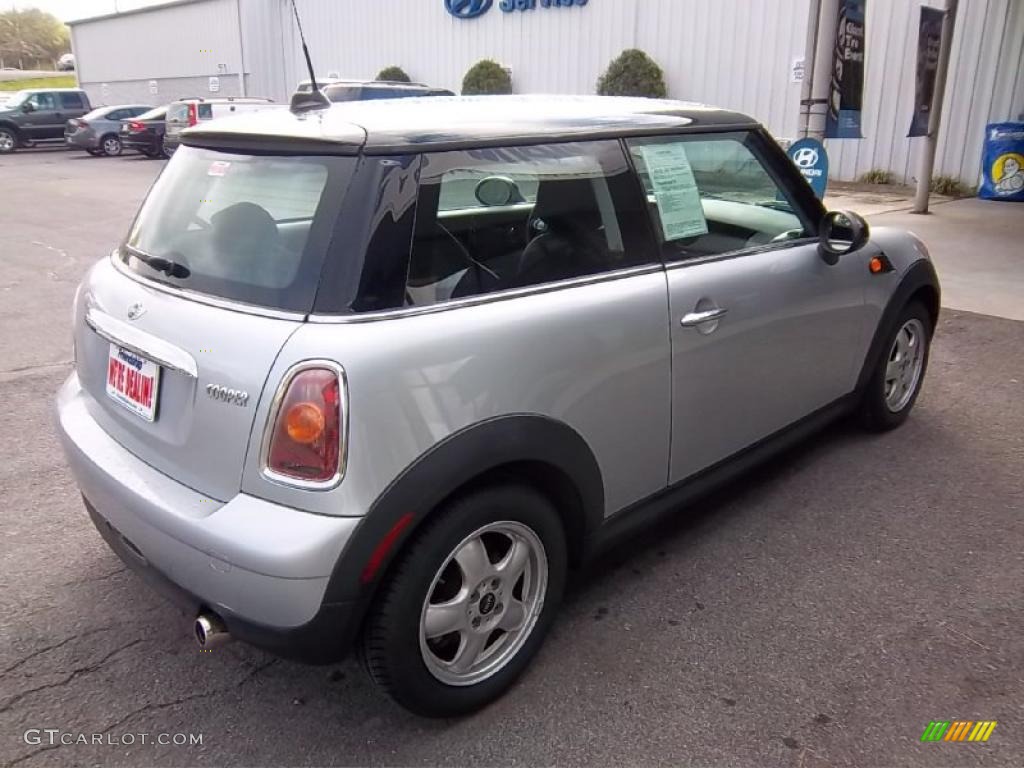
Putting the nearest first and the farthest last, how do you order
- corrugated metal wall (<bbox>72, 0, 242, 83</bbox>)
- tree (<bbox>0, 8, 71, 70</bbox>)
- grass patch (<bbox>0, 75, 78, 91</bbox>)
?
corrugated metal wall (<bbox>72, 0, 242, 83</bbox>) < grass patch (<bbox>0, 75, 78, 91</bbox>) < tree (<bbox>0, 8, 71, 70</bbox>)

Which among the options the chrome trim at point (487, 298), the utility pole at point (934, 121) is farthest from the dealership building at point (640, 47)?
the chrome trim at point (487, 298)

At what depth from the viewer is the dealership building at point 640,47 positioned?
1266 cm

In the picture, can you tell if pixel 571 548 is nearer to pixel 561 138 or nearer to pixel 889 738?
pixel 889 738

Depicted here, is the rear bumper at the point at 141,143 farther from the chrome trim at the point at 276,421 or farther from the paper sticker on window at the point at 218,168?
the chrome trim at the point at 276,421

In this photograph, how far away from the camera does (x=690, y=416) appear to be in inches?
111

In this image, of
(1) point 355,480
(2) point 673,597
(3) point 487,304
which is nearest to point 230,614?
(1) point 355,480

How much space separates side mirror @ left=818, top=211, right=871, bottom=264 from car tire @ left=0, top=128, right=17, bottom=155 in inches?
1114

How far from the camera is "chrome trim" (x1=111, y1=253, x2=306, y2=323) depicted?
2021 mm

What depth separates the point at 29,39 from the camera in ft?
315

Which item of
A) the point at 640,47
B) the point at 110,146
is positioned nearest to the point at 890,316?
the point at 640,47

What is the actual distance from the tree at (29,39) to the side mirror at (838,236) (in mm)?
111479

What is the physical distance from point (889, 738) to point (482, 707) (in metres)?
1.11

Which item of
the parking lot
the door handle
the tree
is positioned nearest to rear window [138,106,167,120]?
the parking lot

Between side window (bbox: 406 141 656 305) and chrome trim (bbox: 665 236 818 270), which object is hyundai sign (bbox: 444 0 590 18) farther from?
side window (bbox: 406 141 656 305)
